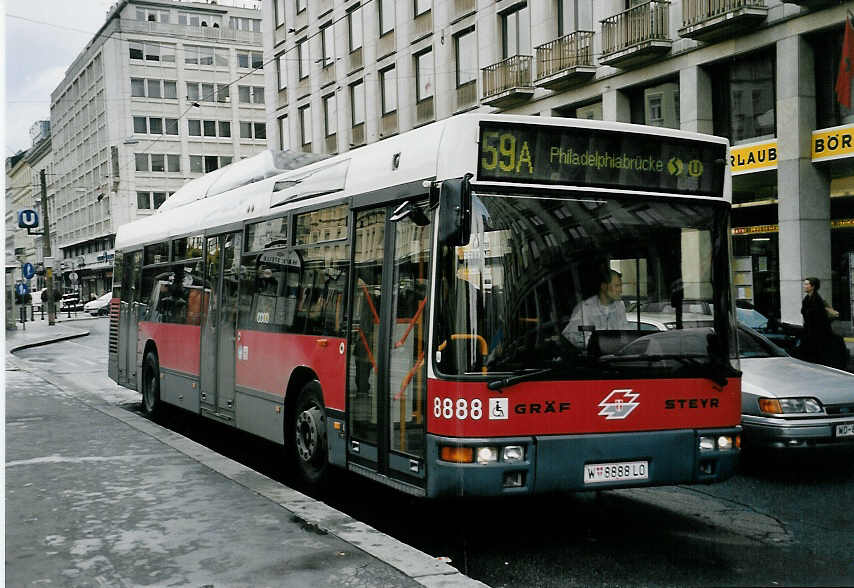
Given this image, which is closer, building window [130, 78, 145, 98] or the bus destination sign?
the bus destination sign

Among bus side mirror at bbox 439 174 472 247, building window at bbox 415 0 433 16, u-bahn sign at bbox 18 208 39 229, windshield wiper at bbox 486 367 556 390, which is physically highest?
building window at bbox 415 0 433 16

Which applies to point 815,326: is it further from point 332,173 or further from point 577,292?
point 577,292

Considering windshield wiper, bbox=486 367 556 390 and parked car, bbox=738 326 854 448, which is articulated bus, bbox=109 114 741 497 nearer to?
windshield wiper, bbox=486 367 556 390

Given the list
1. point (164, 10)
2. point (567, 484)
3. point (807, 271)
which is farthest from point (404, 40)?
point (164, 10)

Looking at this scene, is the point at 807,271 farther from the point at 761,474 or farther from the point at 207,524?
the point at 207,524

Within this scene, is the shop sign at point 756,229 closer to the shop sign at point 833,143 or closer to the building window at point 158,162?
the shop sign at point 833,143

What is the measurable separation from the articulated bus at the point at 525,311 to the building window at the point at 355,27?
30.1 meters

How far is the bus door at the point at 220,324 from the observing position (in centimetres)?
1016

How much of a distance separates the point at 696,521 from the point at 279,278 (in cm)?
420

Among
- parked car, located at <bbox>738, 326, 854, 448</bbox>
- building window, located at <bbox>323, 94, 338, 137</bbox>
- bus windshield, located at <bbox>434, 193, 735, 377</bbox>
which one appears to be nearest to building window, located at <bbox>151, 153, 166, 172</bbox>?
building window, located at <bbox>323, 94, 338, 137</bbox>

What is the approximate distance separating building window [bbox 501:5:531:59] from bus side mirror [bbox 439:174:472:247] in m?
22.0

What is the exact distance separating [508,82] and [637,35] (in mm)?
5017

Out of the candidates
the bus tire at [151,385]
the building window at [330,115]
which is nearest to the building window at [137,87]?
the building window at [330,115]

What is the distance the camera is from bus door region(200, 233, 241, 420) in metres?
10.2
